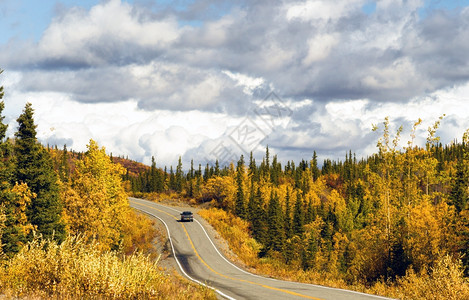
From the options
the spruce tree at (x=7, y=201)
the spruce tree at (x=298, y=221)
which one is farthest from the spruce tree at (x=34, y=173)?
the spruce tree at (x=298, y=221)

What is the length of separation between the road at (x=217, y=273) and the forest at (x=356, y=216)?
2754 millimetres

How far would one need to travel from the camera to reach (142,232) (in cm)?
5181

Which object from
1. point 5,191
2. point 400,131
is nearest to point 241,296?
point 5,191

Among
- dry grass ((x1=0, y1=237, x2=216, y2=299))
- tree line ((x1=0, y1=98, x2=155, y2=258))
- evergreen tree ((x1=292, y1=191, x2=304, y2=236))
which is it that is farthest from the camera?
evergreen tree ((x1=292, y1=191, x2=304, y2=236))

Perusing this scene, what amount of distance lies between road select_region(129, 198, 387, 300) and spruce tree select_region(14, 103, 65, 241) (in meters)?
12.5

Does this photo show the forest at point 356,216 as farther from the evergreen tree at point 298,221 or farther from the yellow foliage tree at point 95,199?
the yellow foliage tree at point 95,199

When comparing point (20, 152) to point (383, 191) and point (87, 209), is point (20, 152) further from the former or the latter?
point (383, 191)

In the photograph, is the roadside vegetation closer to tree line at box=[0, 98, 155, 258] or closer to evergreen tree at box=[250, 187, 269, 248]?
tree line at box=[0, 98, 155, 258]

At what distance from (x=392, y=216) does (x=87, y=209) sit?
29.2m

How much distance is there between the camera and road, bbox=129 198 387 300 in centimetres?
1445

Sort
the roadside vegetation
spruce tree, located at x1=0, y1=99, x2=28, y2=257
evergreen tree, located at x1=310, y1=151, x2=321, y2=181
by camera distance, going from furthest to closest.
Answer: evergreen tree, located at x1=310, y1=151, x2=321, y2=181 → spruce tree, located at x1=0, y1=99, x2=28, y2=257 → the roadside vegetation

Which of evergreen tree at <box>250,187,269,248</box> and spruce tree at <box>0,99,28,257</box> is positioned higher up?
spruce tree at <box>0,99,28,257</box>

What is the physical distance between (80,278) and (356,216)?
309 feet

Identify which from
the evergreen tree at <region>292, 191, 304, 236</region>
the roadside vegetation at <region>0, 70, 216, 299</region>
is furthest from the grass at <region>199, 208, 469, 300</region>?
the evergreen tree at <region>292, 191, 304, 236</region>
